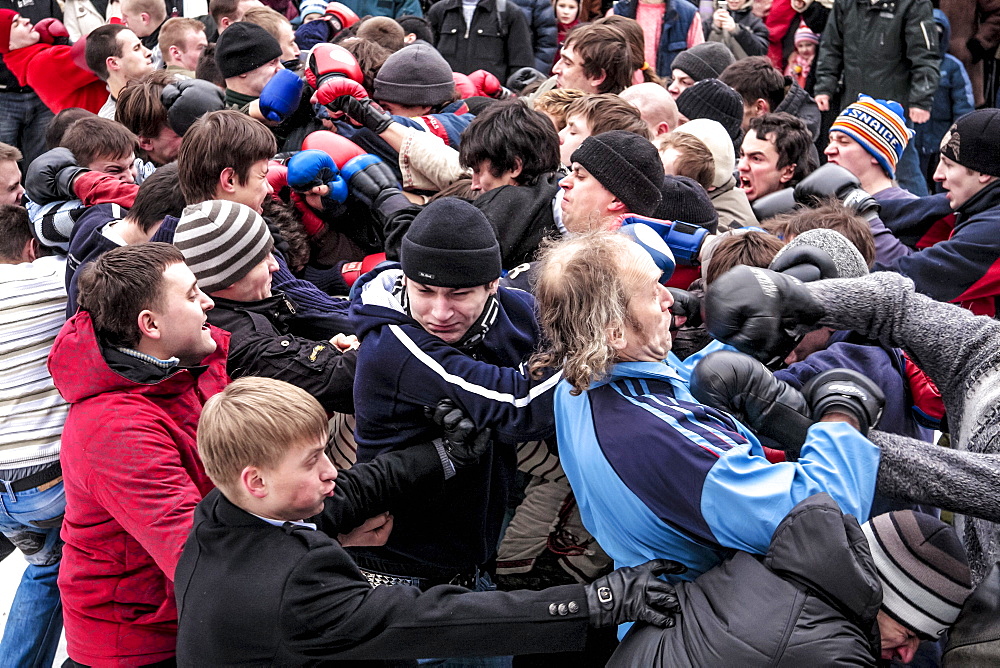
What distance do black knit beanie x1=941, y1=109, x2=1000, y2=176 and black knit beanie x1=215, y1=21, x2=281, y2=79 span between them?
123 inches

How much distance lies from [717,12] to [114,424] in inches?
264

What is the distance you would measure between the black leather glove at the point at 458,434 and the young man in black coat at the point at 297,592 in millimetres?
348

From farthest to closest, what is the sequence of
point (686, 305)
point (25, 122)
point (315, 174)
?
point (25, 122) → point (315, 174) → point (686, 305)

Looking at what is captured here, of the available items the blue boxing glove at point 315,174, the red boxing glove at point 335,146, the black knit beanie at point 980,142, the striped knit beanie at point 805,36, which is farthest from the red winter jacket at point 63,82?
the striped knit beanie at point 805,36

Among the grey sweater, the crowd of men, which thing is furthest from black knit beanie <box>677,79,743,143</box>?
the grey sweater

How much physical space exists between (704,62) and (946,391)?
4100 mm

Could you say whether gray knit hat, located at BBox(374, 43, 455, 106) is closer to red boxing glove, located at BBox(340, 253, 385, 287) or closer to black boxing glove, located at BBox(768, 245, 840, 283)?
red boxing glove, located at BBox(340, 253, 385, 287)

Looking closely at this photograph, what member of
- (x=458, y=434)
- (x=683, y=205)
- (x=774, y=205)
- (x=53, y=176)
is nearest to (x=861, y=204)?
(x=774, y=205)

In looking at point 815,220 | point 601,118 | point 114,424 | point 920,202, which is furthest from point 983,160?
point 114,424

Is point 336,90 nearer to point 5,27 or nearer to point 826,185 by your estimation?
point 826,185

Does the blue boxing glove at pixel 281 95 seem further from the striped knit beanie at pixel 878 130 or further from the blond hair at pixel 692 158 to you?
the striped knit beanie at pixel 878 130

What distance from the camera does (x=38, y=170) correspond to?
381 cm

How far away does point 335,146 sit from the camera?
3676 millimetres

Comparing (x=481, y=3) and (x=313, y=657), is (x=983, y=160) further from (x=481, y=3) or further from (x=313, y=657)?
(x=481, y=3)
